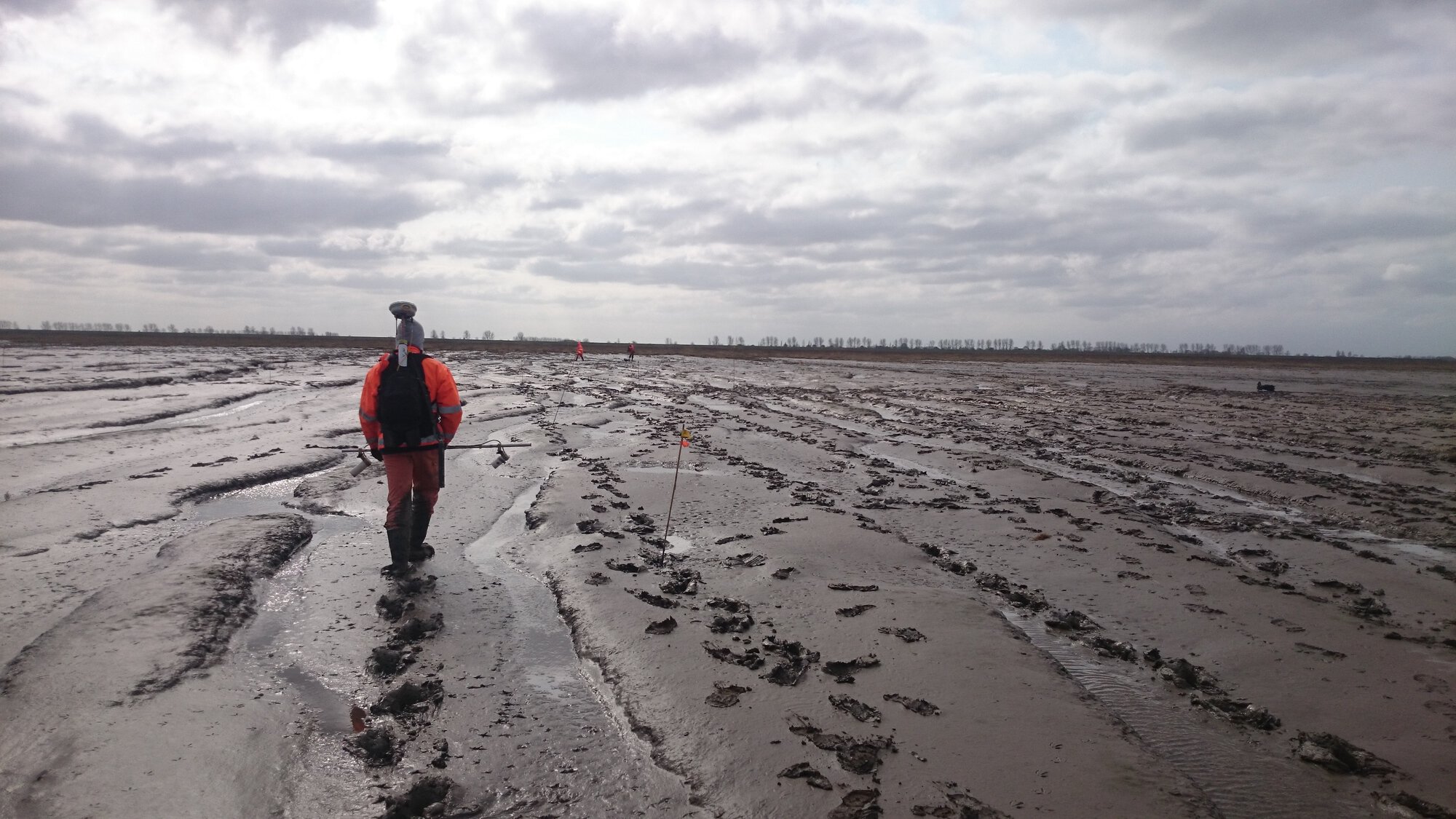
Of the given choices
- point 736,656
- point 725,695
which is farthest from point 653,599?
point 725,695

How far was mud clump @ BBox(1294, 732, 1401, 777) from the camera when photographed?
157 inches

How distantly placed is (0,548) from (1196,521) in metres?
13.4

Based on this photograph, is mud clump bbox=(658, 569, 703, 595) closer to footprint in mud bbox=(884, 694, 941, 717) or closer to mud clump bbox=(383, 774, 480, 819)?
footprint in mud bbox=(884, 694, 941, 717)

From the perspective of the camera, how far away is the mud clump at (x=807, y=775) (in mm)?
3727

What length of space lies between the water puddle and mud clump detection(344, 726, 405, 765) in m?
4.21

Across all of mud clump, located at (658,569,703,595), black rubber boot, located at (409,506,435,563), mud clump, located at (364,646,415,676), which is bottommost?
mud clump, located at (364,646,415,676)

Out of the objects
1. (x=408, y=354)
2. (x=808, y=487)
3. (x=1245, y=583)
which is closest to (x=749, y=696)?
(x=408, y=354)

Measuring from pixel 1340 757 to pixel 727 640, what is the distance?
3.72 meters

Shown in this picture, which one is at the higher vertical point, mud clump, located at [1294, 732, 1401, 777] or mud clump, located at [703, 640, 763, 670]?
mud clump, located at [1294, 732, 1401, 777]

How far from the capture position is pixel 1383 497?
11.0 metres

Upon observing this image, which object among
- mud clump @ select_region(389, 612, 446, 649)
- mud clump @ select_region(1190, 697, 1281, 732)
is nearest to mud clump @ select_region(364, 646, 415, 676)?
mud clump @ select_region(389, 612, 446, 649)

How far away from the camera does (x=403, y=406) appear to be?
7.02 m

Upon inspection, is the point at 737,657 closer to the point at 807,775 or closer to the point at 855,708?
the point at 855,708

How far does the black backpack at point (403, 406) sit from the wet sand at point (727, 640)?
1327mm
